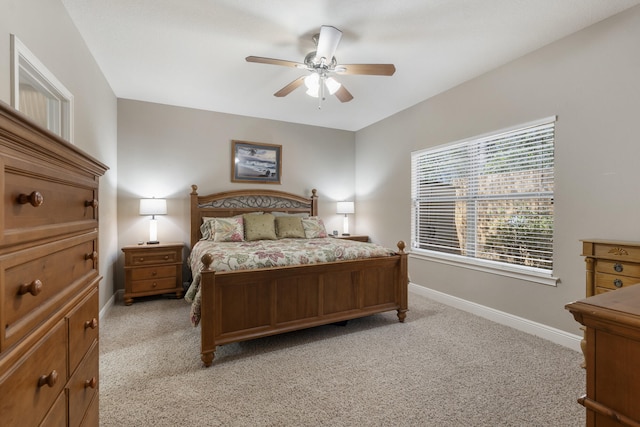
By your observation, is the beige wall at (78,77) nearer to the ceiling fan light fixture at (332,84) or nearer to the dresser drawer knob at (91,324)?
the dresser drawer knob at (91,324)

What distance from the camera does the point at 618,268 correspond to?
2.03 m

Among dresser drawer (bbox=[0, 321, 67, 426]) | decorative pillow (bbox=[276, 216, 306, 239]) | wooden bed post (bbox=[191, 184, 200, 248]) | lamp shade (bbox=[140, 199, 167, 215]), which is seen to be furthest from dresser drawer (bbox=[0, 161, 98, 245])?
wooden bed post (bbox=[191, 184, 200, 248])

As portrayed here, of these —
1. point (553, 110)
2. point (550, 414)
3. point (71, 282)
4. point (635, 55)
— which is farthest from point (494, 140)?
point (71, 282)

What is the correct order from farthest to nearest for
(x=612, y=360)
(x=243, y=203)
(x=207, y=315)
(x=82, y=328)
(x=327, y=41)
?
(x=243, y=203) → (x=327, y=41) → (x=207, y=315) → (x=82, y=328) → (x=612, y=360)

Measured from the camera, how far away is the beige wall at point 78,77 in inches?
64.1

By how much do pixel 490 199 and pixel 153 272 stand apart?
4114mm

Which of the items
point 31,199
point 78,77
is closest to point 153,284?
point 78,77

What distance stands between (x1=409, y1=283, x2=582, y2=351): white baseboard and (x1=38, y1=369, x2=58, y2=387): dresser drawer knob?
3.37 m

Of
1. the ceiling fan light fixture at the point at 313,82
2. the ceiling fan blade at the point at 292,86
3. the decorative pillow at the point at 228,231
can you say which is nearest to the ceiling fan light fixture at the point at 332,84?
the ceiling fan light fixture at the point at 313,82

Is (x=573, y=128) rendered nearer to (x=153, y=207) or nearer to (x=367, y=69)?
(x=367, y=69)

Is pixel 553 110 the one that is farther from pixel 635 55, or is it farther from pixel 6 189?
pixel 6 189

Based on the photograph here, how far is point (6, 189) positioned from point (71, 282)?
0.48m

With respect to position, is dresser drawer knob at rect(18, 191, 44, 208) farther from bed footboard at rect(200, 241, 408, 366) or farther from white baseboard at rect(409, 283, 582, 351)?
white baseboard at rect(409, 283, 582, 351)

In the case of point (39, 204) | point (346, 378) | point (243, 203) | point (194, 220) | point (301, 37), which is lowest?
point (346, 378)
